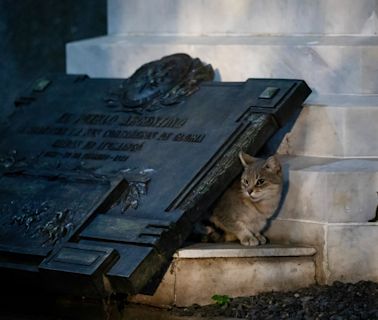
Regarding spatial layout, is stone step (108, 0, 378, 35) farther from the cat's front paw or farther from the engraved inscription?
the cat's front paw

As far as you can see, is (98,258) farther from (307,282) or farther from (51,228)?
(307,282)

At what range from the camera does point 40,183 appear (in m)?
7.69

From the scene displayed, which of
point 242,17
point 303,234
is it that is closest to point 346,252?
point 303,234

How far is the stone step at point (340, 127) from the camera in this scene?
7660mm

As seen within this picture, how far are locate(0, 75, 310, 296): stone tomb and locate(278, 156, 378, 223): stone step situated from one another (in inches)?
17.2

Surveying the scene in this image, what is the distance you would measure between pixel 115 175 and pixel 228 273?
3.45 ft

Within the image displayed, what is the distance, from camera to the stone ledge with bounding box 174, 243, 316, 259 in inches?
274

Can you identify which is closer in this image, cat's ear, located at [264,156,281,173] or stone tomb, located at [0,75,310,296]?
stone tomb, located at [0,75,310,296]

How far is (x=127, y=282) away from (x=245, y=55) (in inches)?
103

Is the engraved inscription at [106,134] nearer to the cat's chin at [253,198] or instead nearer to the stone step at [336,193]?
the cat's chin at [253,198]

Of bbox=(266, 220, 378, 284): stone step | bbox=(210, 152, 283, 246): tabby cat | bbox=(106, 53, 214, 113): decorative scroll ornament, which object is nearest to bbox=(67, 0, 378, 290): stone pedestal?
bbox=(266, 220, 378, 284): stone step

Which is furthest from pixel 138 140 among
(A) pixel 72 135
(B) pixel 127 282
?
(B) pixel 127 282

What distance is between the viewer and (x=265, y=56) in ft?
27.3

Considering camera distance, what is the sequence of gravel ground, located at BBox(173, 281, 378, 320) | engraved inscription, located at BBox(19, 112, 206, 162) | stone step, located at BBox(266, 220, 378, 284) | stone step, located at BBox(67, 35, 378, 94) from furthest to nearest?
stone step, located at BBox(67, 35, 378, 94) < engraved inscription, located at BBox(19, 112, 206, 162) < stone step, located at BBox(266, 220, 378, 284) < gravel ground, located at BBox(173, 281, 378, 320)
